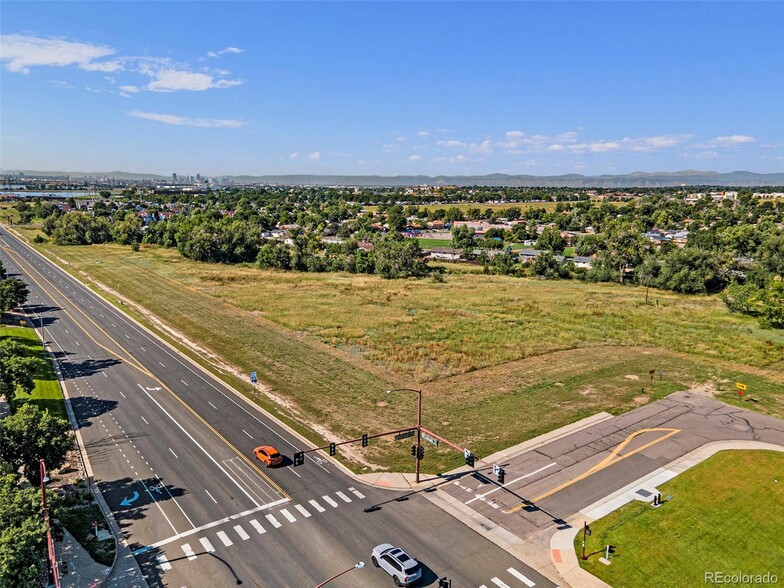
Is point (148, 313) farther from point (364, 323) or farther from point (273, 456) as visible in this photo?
point (273, 456)

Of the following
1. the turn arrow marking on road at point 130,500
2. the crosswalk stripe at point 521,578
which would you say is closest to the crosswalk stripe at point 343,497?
the crosswalk stripe at point 521,578

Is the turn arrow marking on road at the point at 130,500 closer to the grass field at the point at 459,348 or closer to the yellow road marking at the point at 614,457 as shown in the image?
the grass field at the point at 459,348

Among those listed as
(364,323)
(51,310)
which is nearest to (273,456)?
(364,323)

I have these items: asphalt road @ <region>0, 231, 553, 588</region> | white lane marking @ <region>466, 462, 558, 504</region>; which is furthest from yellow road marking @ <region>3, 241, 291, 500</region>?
white lane marking @ <region>466, 462, 558, 504</region>

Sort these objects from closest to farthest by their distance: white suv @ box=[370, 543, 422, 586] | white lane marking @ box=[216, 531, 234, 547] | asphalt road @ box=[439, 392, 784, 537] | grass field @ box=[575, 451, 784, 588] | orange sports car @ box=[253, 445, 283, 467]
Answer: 1. white suv @ box=[370, 543, 422, 586]
2. grass field @ box=[575, 451, 784, 588]
3. white lane marking @ box=[216, 531, 234, 547]
4. asphalt road @ box=[439, 392, 784, 537]
5. orange sports car @ box=[253, 445, 283, 467]

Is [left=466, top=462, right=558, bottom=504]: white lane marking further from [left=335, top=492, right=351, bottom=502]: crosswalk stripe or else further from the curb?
the curb

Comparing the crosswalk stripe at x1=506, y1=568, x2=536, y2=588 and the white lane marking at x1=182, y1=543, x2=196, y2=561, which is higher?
the white lane marking at x1=182, y1=543, x2=196, y2=561
